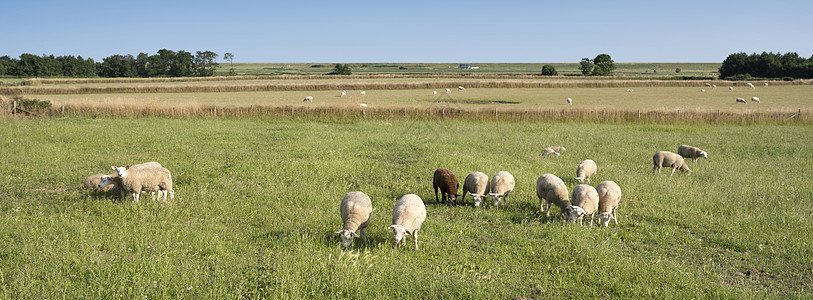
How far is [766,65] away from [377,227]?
115982 millimetres

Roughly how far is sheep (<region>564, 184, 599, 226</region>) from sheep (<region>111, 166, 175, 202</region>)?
9575 millimetres

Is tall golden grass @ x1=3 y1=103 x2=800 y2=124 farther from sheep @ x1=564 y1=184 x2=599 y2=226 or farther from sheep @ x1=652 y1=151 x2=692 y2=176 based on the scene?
sheep @ x1=564 y1=184 x2=599 y2=226

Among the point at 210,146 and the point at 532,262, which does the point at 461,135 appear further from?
the point at 532,262

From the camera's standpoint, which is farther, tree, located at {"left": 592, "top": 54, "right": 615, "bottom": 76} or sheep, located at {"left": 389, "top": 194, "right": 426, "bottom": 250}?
tree, located at {"left": 592, "top": 54, "right": 615, "bottom": 76}

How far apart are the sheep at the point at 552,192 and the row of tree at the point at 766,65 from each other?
102 m

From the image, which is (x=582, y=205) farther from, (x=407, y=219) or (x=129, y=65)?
A: (x=129, y=65)

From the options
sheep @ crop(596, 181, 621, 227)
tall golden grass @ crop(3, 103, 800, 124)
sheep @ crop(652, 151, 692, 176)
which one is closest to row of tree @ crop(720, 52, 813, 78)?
tall golden grass @ crop(3, 103, 800, 124)

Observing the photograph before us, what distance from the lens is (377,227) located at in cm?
1028

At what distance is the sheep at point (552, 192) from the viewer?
448 inches

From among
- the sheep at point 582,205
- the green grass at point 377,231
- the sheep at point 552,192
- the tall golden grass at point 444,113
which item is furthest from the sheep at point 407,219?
the tall golden grass at point 444,113

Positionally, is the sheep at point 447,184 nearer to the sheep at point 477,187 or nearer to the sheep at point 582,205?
the sheep at point 477,187

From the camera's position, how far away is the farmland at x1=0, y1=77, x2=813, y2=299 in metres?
7.31

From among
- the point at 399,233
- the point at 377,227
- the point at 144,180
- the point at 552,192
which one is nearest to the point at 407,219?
the point at 399,233

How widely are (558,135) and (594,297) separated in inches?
796
